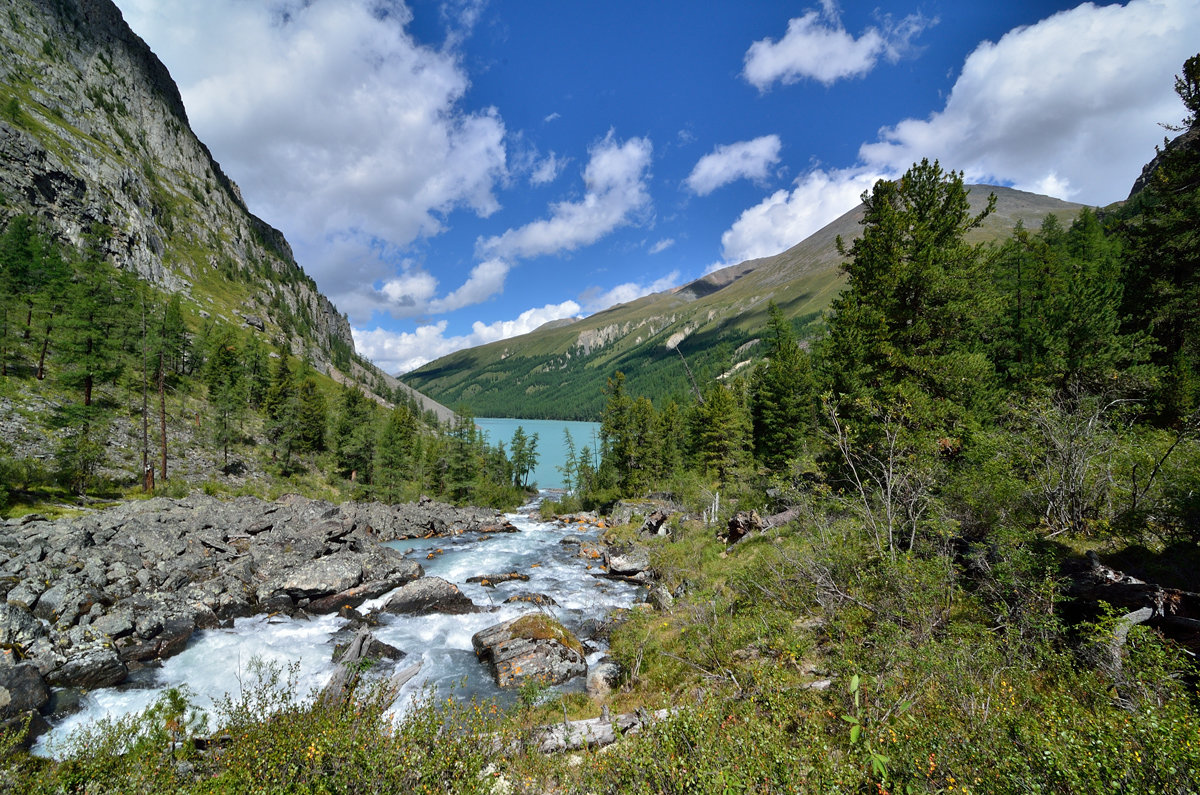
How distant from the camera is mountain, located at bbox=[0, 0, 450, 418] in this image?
85.3 metres

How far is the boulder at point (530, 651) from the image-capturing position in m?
15.9

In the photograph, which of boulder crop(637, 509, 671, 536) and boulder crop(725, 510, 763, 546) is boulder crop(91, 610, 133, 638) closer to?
boulder crop(725, 510, 763, 546)

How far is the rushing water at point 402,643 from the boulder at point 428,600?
0.62 meters

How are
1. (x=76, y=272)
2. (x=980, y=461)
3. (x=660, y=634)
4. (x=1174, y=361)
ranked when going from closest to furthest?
(x=980, y=461) < (x=660, y=634) < (x=1174, y=361) < (x=76, y=272)

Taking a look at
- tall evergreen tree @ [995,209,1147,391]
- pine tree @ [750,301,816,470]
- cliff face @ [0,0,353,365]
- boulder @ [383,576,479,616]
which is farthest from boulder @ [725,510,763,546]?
cliff face @ [0,0,353,365]

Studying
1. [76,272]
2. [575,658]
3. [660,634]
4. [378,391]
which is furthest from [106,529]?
[378,391]

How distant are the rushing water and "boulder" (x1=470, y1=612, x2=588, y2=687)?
19.6 inches

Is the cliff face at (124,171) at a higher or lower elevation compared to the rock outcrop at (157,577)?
higher

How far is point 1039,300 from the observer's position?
94.5ft

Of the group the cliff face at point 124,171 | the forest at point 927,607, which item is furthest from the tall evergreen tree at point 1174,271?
the cliff face at point 124,171

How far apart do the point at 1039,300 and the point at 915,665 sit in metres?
32.3

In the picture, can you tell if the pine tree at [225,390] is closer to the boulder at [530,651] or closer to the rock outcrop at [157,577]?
the rock outcrop at [157,577]

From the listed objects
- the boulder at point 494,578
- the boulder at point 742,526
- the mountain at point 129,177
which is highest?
the mountain at point 129,177

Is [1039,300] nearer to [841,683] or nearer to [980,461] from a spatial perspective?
[980,461]
